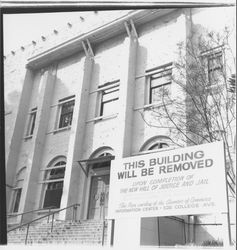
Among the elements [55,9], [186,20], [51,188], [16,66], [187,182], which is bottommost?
[187,182]

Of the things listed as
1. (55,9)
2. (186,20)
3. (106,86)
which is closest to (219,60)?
(186,20)

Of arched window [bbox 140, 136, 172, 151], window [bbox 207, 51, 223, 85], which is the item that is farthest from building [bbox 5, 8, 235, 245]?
window [bbox 207, 51, 223, 85]

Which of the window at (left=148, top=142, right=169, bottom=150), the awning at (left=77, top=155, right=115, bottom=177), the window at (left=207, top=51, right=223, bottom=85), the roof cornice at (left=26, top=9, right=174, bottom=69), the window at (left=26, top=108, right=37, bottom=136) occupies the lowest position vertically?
the awning at (left=77, top=155, right=115, bottom=177)

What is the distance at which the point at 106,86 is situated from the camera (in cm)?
1794

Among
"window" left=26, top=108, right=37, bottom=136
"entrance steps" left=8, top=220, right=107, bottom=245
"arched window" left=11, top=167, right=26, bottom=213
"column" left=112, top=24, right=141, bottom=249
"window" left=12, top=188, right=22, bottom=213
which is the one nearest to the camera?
"entrance steps" left=8, top=220, right=107, bottom=245

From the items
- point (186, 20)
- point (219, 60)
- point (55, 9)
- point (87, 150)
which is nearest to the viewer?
point (55, 9)

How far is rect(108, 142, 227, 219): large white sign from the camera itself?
18.9ft

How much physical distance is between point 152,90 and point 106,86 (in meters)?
2.86

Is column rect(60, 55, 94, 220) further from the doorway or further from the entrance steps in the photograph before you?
the entrance steps

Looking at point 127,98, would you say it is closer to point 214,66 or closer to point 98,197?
point 98,197

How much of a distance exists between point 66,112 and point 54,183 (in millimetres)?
4122

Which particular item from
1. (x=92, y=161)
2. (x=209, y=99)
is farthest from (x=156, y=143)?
(x=209, y=99)

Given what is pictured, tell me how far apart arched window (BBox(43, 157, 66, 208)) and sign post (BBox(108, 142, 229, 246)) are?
A: 1068 centimetres

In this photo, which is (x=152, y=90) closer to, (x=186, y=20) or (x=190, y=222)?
(x=186, y=20)
